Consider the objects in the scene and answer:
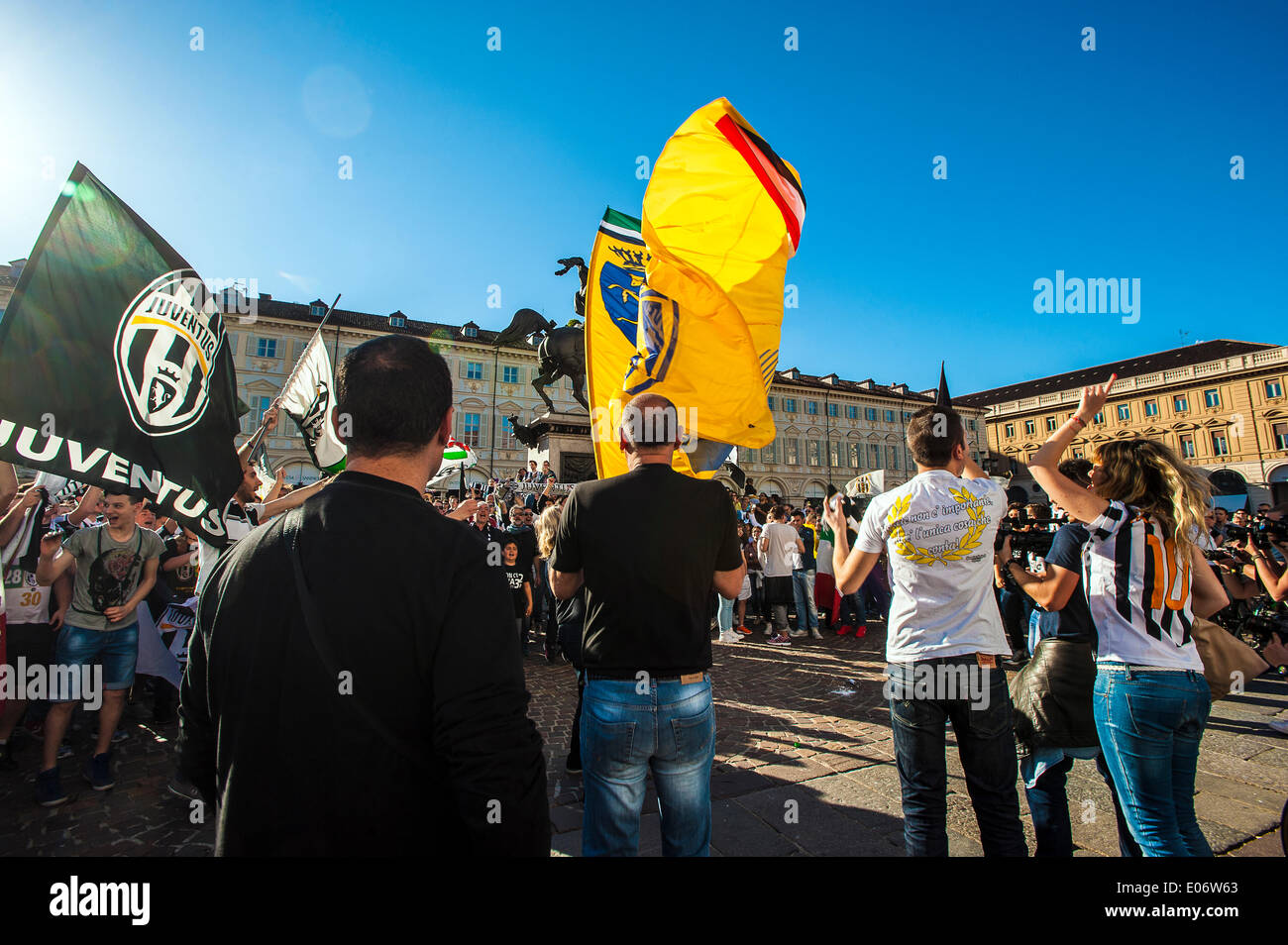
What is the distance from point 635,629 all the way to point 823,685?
201 inches

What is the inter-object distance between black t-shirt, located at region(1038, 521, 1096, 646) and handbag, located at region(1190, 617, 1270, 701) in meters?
0.44

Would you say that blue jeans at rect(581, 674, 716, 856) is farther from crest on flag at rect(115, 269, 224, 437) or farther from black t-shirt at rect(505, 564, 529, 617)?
black t-shirt at rect(505, 564, 529, 617)

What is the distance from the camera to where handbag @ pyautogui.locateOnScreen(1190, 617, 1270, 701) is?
2660 millimetres

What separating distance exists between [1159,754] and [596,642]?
2105 millimetres

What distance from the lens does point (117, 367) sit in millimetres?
3432

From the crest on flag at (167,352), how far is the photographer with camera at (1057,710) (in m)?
4.89

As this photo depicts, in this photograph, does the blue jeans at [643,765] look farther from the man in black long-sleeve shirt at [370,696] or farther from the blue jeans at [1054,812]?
the blue jeans at [1054,812]

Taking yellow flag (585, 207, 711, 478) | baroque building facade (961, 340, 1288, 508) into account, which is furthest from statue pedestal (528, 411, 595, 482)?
baroque building facade (961, 340, 1288, 508)

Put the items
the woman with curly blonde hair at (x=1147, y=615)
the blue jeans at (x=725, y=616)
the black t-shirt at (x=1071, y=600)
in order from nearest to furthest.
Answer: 1. the woman with curly blonde hair at (x=1147, y=615)
2. the black t-shirt at (x=1071, y=600)
3. the blue jeans at (x=725, y=616)

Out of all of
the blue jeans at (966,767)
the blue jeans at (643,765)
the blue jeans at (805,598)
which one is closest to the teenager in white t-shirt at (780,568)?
the blue jeans at (805,598)

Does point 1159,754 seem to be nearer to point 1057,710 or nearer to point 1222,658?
point 1057,710

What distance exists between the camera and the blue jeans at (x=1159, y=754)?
6.97 ft
